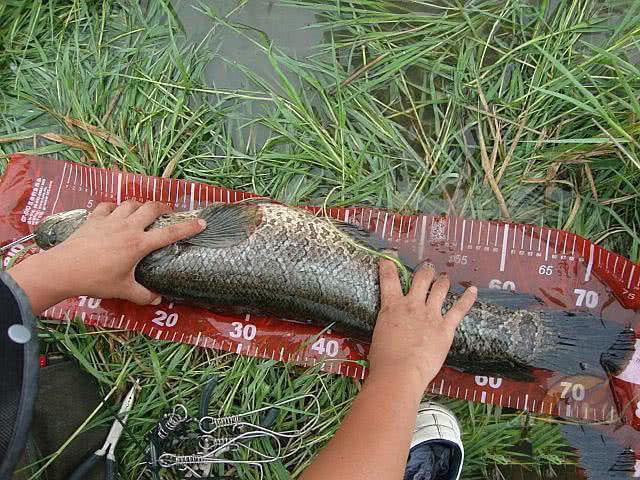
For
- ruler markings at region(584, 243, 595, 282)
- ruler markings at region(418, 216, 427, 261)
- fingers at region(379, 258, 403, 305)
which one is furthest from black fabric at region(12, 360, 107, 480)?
ruler markings at region(584, 243, 595, 282)

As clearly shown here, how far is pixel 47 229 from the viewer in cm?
290

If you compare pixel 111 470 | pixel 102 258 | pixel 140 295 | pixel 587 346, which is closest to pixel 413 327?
pixel 587 346

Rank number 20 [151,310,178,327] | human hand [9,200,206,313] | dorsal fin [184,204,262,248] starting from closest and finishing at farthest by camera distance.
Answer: human hand [9,200,206,313], dorsal fin [184,204,262,248], number 20 [151,310,178,327]

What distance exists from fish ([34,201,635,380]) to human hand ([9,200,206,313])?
8cm

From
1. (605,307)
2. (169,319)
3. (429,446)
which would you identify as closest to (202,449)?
(169,319)

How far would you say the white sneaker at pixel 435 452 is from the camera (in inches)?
107

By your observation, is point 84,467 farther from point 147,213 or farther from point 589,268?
point 589,268

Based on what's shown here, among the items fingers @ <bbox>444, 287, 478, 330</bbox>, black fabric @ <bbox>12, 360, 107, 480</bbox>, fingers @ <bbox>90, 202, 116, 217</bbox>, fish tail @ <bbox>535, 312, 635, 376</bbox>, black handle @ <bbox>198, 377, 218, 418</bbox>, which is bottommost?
black fabric @ <bbox>12, 360, 107, 480</bbox>

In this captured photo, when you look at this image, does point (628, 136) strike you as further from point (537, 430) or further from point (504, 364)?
point (537, 430)

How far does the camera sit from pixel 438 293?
8.77 feet

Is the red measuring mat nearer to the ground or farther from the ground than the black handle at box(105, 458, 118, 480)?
farther from the ground

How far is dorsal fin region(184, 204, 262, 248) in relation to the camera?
270 cm

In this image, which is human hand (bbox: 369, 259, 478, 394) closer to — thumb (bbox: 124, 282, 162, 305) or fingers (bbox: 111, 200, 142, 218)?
thumb (bbox: 124, 282, 162, 305)

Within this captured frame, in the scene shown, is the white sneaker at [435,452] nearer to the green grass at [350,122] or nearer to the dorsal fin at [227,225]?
the green grass at [350,122]
